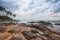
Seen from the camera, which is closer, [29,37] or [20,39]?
[20,39]

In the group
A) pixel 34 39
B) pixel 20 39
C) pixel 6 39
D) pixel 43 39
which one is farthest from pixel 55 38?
pixel 6 39

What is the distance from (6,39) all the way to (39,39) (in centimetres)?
141

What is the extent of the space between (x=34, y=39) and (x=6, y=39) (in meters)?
1.19

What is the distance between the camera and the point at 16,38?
411cm

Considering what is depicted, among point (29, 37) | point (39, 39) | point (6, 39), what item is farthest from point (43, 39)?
point (6, 39)

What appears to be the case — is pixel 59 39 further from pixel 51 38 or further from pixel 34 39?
pixel 34 39

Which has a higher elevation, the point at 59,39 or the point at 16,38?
the point at 16,38

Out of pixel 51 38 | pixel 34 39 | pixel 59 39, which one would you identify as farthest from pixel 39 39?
pixel 59 39

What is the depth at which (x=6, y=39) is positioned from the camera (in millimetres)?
4355

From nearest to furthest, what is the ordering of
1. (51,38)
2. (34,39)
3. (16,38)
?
(16,38), (34,39), (51,38)

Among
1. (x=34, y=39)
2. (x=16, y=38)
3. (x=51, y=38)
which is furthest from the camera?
(x=51, y=38)

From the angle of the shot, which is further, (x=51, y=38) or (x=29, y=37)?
(x=51, y=38)

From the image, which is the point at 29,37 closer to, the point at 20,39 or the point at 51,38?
the point at 20,39

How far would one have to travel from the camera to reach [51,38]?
5148 millimetres
